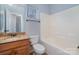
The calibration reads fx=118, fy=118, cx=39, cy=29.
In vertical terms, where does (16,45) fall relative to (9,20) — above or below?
below

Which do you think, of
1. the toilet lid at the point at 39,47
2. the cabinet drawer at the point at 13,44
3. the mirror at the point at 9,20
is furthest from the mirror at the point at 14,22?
the toilet lid at the point at 39,47

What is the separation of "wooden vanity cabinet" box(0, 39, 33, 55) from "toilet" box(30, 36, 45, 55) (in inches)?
2.3

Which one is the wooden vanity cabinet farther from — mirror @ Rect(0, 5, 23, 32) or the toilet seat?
mirror @ Rect(0, 5, 23, 32)

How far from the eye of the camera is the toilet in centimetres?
165

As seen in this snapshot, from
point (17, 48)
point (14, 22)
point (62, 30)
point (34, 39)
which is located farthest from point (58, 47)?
point (14, 22)

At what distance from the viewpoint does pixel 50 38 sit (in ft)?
5.49

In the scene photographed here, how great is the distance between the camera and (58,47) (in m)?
1.65

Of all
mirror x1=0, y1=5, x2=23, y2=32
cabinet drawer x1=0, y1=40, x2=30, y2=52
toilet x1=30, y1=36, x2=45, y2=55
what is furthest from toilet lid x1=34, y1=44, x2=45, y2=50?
mirror x1=0, y1=5, x2=23, y2=32

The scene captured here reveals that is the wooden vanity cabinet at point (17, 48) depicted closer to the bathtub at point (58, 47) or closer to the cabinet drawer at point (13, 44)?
the cabinet drawer at point (13, 44)

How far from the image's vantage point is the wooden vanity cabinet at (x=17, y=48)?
1.59 metres

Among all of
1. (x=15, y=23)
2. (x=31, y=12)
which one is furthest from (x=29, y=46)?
(x=31, y=12)

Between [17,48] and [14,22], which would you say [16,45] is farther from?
[14,22]

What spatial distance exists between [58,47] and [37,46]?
295 mm

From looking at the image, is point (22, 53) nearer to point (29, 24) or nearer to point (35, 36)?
point (35, 36)
